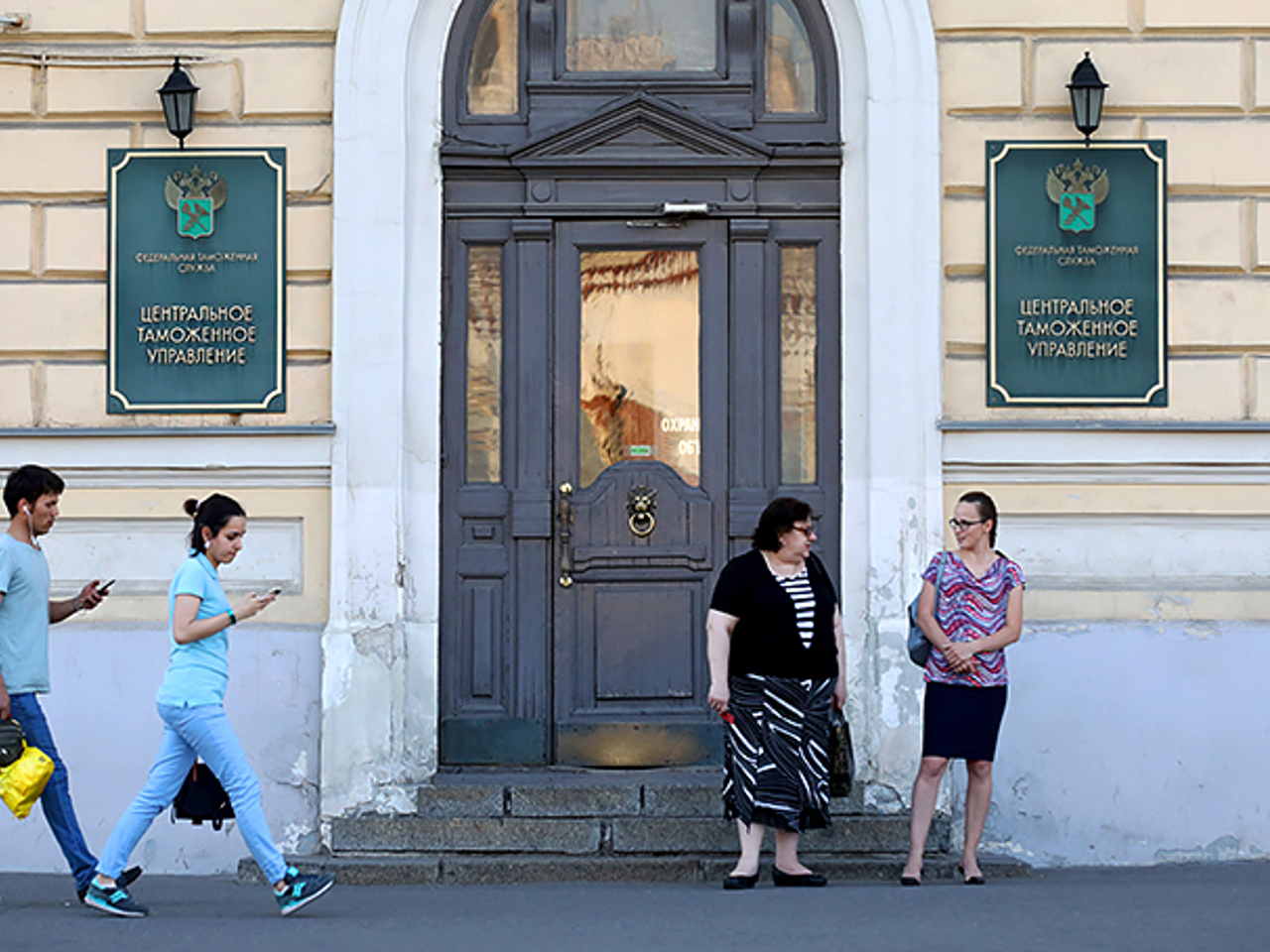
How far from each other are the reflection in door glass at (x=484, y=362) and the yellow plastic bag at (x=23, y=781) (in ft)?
9.01

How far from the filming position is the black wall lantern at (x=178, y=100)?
8250 millimetres

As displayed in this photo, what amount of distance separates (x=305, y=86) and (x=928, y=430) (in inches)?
141

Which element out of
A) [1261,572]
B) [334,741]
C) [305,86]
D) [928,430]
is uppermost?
[305,86]

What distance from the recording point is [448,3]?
8547 mm

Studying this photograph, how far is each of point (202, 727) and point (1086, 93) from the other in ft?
16.9

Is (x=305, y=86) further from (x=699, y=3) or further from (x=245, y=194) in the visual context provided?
(x=699, y=3)

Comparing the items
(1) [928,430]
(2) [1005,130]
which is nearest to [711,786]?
(1) [928,430]

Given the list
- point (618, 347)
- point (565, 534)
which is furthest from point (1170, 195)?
point (565, 534)

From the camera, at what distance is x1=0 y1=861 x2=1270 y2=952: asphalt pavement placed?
6.09 metres

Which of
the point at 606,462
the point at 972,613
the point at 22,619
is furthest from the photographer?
the point at 606,462

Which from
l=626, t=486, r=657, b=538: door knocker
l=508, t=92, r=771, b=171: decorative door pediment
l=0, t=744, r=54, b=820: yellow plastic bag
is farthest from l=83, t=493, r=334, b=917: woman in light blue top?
l=508, t=92, r=771, b=171: decorative door pediment

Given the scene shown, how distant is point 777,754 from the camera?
7.14m

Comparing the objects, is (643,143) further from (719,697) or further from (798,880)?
(798,880)

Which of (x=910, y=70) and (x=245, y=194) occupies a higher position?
(x=910, y=70)
